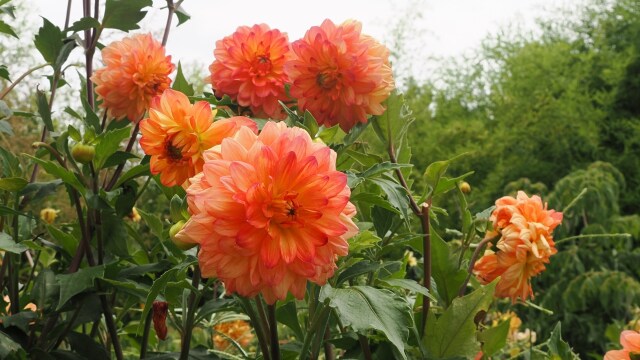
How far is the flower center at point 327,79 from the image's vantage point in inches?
30.3

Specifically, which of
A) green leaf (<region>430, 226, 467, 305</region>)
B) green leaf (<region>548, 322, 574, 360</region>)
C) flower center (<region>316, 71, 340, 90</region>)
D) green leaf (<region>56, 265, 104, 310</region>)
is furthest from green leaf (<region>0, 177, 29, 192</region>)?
green leaf (<region>548, 322, 574, 360</region>)

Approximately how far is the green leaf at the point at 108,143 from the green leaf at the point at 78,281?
12cm

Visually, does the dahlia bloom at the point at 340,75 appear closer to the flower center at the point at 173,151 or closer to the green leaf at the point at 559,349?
the flower center at the point at 173,151

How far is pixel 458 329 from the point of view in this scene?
2.44 ft

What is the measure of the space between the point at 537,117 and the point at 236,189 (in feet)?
15.4

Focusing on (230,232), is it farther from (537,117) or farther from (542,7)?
(542,7)

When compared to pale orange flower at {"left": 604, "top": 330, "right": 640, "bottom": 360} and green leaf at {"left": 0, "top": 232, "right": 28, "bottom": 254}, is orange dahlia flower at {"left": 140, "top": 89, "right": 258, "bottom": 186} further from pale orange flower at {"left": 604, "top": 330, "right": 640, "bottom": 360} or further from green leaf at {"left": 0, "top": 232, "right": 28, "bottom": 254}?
pale orange flower at {"left": 604, "top": 330, "right": 640, "bottom": 360}

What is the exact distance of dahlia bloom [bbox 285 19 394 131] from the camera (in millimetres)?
761

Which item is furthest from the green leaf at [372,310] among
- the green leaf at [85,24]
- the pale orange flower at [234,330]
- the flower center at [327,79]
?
the pale orange flower at [234,330]

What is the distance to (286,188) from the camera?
1.75 ft

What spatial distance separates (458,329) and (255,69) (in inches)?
14.1

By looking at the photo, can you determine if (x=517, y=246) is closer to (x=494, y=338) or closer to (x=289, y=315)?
(x=494, y=338)

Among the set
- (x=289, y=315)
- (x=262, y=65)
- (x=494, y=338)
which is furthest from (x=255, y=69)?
(x=494, y=338)

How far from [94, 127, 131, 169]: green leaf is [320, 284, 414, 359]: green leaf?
294 millimetres
